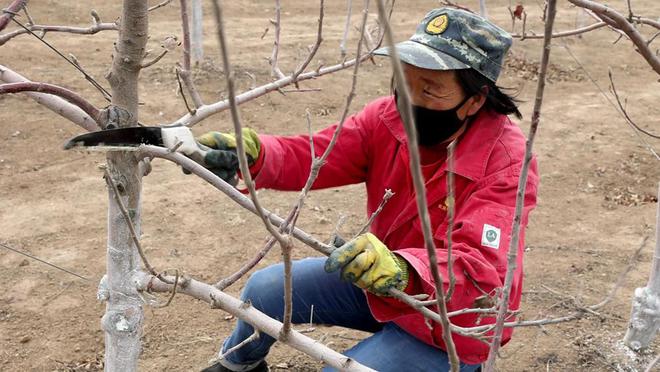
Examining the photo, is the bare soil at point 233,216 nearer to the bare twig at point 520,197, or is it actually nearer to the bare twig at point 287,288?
the bare twig at point 520,197

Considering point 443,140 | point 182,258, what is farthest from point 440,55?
point 182,258

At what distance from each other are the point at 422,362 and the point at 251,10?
8635 millimetres

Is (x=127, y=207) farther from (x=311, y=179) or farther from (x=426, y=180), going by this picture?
(x=426, y=180)

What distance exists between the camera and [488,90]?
6.84 feet

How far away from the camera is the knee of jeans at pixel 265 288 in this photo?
240 cm

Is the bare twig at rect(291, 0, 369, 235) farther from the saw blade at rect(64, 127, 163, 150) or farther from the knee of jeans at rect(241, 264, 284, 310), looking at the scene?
the knee of jeans at rect(241, 264, 284, 310)

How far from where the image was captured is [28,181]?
14.9 ft

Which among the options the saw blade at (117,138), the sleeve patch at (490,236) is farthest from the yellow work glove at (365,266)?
the saw blade at (117,138)

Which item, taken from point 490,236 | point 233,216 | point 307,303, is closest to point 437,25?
point 490,236

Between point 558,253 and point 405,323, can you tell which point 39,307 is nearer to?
point 405,323

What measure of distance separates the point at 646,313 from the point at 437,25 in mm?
1463

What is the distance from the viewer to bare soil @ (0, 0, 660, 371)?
2.98 m

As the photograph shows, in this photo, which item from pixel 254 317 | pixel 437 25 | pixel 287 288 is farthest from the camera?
pixel 437 25

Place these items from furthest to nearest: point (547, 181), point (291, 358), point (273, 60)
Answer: point (547, 181) < point (291, 358) < point (273, 60)
